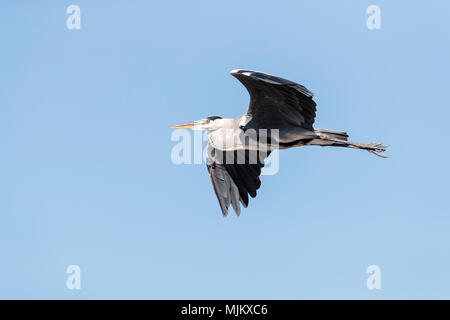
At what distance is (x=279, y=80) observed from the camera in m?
8.63

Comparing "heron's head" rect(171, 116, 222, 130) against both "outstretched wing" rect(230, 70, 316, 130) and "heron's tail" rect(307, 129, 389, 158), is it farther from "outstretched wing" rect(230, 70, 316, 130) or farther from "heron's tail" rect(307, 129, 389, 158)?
"heron's tail" rect(307, 129, 389, 158)

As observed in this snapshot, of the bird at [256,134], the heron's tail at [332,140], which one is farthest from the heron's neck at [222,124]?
the heron's tail at [332,140]

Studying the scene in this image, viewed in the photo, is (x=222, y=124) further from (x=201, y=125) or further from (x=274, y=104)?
(x=274, y=104)

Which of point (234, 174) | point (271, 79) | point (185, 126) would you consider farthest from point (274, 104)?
point (185, 126)

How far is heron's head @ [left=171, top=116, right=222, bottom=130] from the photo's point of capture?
1069 centimetres

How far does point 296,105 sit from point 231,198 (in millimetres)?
1980

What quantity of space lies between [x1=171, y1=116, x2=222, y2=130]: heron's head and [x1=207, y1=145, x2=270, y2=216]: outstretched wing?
1.10ft

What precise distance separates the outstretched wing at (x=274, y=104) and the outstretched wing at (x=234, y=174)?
100cm

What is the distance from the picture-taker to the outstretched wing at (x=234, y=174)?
1068 centimetres

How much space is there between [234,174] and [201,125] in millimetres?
903
